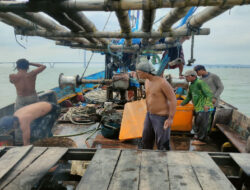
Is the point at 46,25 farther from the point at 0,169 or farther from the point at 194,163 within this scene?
the point at 194,163

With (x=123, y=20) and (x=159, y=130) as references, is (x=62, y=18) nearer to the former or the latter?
(x=123, y=20)

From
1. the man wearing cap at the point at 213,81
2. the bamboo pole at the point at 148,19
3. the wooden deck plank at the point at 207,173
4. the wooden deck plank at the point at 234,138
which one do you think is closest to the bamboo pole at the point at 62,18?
the bamboo pole at the point at 148,19

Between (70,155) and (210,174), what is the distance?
1741 mm

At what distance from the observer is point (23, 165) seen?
2.27 meters

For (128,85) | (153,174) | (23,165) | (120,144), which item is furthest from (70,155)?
(128,85)

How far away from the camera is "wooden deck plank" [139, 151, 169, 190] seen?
1.87 meters

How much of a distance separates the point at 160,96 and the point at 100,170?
188cm

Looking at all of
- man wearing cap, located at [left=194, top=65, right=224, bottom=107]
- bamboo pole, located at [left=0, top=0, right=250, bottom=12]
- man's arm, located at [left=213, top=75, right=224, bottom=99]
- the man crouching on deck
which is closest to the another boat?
bamboo pole, located at [left=0, top=0, right=250, bottom=12]

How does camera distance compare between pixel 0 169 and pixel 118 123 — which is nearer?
pixel 0 169

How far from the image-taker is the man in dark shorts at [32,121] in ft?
13.5

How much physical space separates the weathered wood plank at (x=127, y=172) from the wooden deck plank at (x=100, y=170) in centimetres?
6

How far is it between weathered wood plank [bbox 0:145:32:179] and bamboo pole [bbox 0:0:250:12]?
1.82 meters

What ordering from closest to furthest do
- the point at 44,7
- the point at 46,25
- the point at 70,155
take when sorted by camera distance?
1. the point at 44,7
2. the point at 70,155
3. the point at 46,25

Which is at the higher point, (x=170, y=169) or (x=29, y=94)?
(x=29, y=94)
